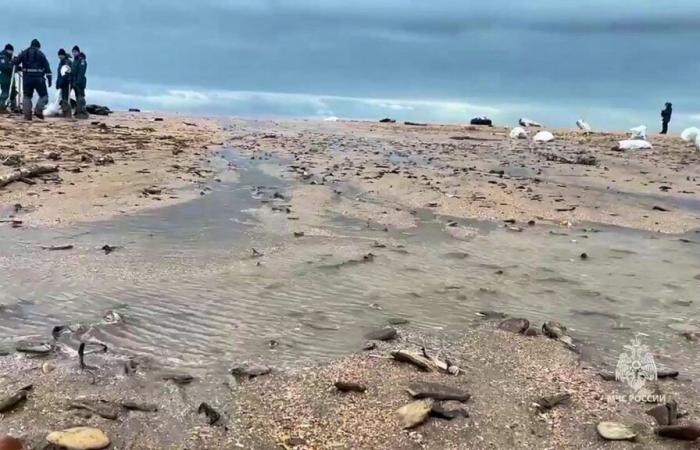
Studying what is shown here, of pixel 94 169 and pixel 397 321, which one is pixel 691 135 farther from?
pixel 397 321

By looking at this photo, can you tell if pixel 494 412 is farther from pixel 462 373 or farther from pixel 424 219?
pixel 424 219

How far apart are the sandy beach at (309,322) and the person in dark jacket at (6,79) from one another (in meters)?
11.3

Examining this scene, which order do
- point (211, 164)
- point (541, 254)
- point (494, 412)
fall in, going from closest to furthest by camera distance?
1. point (494, 412)
2. point (541, 254)
3. point (211, 164)

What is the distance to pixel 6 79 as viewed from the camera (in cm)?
2391

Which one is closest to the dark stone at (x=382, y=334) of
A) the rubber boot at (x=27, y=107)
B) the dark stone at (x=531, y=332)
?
the dark stone at (x=531, y=332)

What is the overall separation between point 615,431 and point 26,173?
35.0 feet

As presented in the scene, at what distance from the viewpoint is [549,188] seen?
1370cm

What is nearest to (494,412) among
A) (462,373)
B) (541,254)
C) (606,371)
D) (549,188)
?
(462,373)

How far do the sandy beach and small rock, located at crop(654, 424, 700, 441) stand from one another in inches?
0.9

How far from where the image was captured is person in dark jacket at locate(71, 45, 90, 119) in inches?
971

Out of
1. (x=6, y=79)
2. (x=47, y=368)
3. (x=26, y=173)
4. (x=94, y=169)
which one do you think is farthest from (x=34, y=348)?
(x=6, y=79)

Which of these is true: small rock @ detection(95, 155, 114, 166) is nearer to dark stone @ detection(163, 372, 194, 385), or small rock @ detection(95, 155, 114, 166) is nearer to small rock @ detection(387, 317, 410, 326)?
small rock @ detection(387, 317, 410, 326)

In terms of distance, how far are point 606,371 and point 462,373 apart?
1001 mm

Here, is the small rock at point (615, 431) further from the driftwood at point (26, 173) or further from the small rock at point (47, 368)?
the driftwood at point (26, 173)
